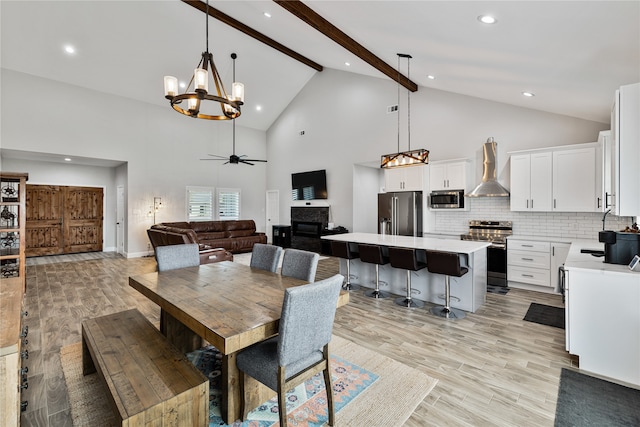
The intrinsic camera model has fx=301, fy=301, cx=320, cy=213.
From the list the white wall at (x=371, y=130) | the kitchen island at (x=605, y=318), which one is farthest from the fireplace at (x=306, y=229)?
the kitchen island at (x=605, y=318)

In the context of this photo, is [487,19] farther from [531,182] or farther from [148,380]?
[148,380]

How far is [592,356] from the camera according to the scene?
2535mm

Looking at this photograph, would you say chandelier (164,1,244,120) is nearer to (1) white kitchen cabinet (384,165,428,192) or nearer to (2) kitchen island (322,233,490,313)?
(2) kitchen island (322,233,490,313)

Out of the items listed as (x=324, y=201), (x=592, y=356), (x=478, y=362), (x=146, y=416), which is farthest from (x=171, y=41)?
(x=592, y=356)

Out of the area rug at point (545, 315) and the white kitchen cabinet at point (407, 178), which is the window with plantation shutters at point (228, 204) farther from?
the area rug at point (545, 315)

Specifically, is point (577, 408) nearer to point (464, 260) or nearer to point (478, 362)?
point (478, 362)

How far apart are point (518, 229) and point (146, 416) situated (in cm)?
595

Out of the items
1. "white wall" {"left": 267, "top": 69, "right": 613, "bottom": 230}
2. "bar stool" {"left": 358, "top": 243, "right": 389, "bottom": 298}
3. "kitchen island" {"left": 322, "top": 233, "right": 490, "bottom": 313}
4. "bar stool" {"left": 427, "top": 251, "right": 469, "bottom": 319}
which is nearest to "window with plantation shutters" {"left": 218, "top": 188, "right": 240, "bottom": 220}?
"white wall" {"left": 267, "top": 69, "right": 613, "bottom": 230}

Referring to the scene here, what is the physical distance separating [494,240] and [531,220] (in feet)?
2.28

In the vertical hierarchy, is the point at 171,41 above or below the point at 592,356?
above

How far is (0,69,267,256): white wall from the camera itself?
6.71 meters

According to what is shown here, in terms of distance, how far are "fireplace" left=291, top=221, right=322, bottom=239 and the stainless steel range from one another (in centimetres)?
415

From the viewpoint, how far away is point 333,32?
4.64 meters

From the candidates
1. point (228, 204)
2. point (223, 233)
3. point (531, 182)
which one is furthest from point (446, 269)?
point (228, 204)
